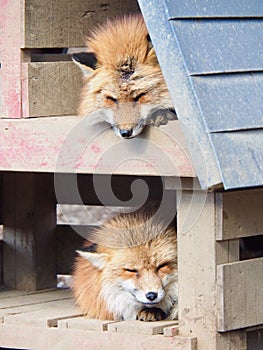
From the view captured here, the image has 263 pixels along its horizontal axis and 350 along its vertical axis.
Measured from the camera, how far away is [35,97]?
14.8 feet

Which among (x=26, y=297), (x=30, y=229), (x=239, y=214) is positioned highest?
(x=30, y=229)

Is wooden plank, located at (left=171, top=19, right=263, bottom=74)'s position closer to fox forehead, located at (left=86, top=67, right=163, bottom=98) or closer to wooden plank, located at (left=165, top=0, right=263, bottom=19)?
wooden plank, located at (left=165, top=0, right=263, bottom=19)

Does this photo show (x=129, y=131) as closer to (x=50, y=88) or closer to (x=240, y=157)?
(x=240, y=157)

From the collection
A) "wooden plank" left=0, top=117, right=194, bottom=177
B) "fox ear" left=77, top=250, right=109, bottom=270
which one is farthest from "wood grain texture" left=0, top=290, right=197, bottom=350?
"wooden plank" left=0, top=117, right=194, bottom=177

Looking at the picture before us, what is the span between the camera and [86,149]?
423 cm

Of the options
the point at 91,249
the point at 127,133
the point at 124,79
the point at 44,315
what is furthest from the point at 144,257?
the point at 124,79

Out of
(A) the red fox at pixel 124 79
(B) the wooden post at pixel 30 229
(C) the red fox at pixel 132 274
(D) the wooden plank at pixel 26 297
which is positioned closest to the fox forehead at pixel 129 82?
(A) the red fox at pixel 124 79

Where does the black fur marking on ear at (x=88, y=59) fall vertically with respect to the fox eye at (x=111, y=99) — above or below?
above

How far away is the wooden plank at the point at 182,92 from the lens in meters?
3.81

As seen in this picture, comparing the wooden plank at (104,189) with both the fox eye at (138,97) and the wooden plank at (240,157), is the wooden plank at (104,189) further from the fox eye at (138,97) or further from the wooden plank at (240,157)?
the wooden plank at (240,157)

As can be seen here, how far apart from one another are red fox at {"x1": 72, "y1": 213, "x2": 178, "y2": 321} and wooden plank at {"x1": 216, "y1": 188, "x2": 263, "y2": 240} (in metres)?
0.49

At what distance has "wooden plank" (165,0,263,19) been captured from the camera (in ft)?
13.0

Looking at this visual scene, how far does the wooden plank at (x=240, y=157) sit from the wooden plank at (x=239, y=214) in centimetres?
19

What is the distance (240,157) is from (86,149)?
71 cm
